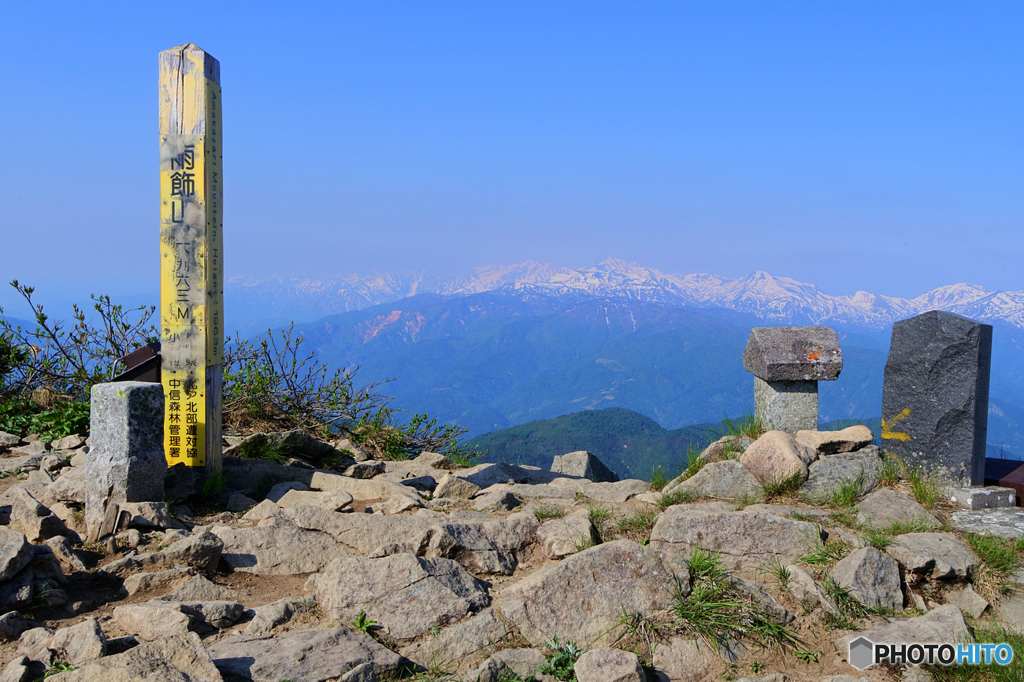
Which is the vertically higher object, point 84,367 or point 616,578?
point 84,367

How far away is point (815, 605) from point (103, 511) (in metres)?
5.60

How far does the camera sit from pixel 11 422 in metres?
8.41

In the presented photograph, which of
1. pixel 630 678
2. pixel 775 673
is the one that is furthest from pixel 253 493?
pixel 775 673

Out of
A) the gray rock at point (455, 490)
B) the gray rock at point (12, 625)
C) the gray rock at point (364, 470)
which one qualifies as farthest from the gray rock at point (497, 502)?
the gray rock at point (12, 625)

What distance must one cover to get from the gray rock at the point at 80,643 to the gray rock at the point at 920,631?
13.9 feet

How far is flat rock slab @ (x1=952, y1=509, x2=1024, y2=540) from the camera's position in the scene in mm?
5609

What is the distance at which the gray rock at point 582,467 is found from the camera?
10.7 metres

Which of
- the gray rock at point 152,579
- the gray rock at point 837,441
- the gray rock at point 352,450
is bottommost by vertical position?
the gray rock at point 352,450

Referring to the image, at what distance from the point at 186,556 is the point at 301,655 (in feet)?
5.50

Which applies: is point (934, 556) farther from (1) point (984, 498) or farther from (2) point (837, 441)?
(2) point (837, 441)

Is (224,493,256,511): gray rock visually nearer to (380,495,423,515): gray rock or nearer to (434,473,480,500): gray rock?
(380,495,423,515): gray rock

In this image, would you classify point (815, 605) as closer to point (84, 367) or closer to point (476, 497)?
point (476, 497)

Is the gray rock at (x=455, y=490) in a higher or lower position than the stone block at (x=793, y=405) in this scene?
lower

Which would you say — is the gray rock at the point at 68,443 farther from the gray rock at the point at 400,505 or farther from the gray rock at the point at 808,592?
the gray rock at the point at 808,592
